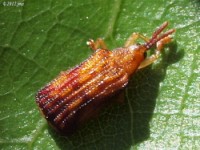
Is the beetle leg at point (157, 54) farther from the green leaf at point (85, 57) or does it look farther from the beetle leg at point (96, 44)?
the beetle leg at point (96, 44)

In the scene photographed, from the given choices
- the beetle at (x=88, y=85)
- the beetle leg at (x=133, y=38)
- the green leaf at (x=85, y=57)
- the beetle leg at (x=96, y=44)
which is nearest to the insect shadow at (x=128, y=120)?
the green leaf at (x=85, y=57)

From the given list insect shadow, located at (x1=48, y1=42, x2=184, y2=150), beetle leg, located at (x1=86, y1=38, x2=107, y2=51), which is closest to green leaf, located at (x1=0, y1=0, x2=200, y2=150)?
insect shadow, located at (x1=48, y1=42, x2=184, y2=150)

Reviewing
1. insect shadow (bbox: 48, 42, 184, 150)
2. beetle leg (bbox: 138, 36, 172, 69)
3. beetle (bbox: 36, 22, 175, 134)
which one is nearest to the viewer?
beetle (bbox: 36, 22, 175, 134)

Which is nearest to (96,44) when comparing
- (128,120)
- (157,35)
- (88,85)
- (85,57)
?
(85,57)

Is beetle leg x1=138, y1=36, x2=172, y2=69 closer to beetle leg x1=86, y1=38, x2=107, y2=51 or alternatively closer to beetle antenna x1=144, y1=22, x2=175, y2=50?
beetle antenna x1=144, y1=22, x2=175, y2=50

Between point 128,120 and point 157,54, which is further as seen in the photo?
point 157,54

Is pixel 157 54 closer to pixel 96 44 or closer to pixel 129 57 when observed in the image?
pixel 129 57

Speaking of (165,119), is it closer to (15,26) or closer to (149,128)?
(149,128)
